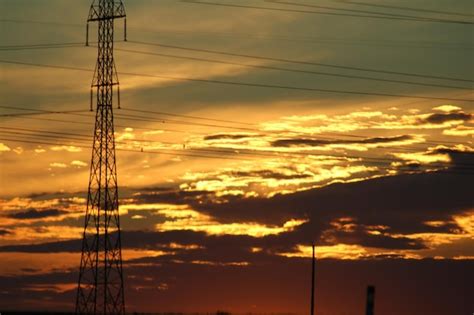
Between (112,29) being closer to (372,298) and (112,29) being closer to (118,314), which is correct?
(118,314)

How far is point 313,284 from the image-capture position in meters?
114

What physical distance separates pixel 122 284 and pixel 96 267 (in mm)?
2578

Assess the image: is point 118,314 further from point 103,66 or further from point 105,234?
point 103,66

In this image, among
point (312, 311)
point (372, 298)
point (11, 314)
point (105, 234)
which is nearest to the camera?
point (372, 298)

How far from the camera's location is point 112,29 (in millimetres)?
89375

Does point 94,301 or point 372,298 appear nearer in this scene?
point 372,298

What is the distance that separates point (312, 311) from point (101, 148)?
Result: 33.9 metres

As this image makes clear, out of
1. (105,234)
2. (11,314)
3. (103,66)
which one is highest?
(103,66)

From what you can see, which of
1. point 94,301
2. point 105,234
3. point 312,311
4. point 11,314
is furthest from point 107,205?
point 11,314

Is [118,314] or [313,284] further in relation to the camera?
[313,284]

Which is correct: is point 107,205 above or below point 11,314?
above

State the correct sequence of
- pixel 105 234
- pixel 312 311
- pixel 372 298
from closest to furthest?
pixel 372 298 < pixel 105 234 < pixel 312 311

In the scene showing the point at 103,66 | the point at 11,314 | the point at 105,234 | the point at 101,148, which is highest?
the point at 103,66

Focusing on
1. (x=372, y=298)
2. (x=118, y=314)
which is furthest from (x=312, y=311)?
(x=372, y=298)
